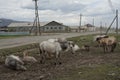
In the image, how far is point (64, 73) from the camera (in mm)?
12383

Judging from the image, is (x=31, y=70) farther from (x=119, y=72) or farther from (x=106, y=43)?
(x=106, y=43)

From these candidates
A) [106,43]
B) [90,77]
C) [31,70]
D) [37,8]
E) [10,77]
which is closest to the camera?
[90,77]

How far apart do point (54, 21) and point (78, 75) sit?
391 ft

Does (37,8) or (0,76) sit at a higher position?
(37,8)

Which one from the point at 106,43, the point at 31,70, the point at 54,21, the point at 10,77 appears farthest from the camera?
the point at 54,21

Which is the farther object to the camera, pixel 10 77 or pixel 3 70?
pixel 3 70

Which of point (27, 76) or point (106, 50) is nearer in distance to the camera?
point (27, 76)

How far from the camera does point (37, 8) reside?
238 ft

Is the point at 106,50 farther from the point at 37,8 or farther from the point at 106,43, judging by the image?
the point at 37,8

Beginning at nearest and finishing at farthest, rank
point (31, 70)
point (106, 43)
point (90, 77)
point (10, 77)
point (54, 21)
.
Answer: point (90, 77) → point (10, 77) → point (31, 70) → point (106, 43) → point (54, 21)

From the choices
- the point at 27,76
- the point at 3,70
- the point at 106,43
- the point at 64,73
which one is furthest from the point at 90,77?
the point at 106,43

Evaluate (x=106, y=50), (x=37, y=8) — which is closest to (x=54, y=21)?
(x=37, y=8)

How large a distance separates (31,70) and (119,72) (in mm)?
4004

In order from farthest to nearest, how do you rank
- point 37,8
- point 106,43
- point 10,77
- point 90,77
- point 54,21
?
point 54,21, point 37,8, point 106,43, point 10,77, point 90,77
